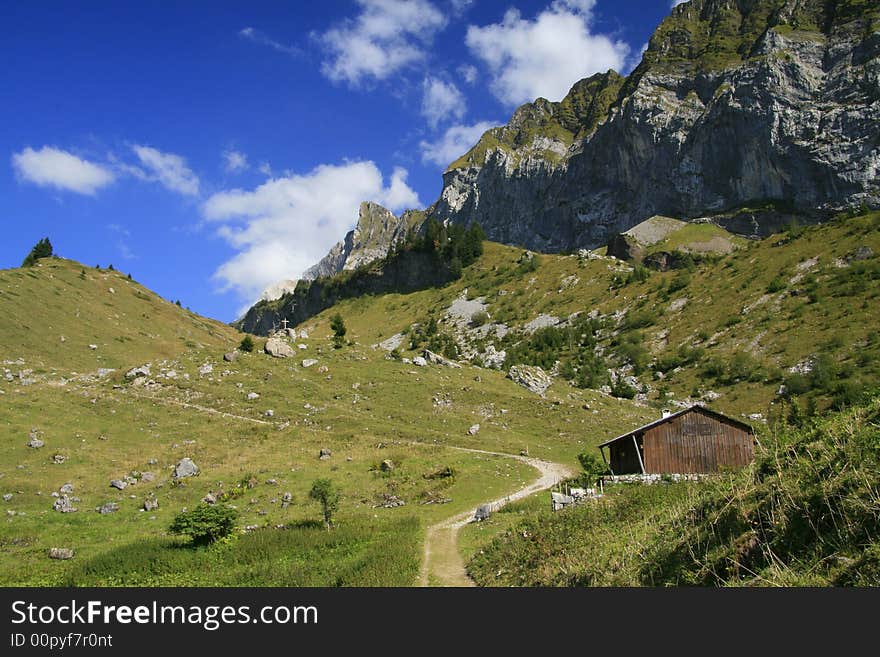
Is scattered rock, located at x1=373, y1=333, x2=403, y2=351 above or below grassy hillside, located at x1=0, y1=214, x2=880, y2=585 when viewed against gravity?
above

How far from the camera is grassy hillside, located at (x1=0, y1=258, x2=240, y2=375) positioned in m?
71.1

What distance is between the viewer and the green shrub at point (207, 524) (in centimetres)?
2303

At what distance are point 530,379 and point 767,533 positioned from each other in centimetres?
A: 6120

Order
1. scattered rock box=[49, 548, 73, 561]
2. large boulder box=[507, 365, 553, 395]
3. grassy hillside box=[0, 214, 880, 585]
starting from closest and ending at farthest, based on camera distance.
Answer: grassy hillside box=[0, 214, 880, 585], scattered rock box=[49, 548, 73, 561], large boulder box=[507, 365, 553, 395]

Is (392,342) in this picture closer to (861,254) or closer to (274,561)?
(861,254)

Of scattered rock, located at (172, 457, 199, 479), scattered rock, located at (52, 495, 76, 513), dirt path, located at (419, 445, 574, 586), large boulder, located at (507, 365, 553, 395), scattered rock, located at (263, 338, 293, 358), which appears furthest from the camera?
large boulder, located at (507, 365, 553, 395)

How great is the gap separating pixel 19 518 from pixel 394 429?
99.1 ft

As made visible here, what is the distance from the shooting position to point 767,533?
33.9 ft

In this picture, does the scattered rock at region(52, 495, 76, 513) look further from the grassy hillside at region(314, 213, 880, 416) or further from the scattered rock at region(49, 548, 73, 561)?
the grassy hillside at region(314, 213, 880, 416)

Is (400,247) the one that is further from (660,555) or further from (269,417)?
(660,555)

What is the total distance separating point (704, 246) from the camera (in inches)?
6767

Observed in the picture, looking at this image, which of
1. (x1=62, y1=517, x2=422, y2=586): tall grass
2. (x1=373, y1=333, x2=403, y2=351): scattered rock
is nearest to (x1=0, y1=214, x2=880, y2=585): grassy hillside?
(x1=62, y1=517, x2=422, y2=586): tall grass

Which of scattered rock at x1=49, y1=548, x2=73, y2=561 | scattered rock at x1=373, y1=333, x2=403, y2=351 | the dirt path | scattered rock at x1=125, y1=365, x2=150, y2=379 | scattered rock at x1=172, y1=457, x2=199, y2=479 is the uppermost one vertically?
scattered rock at x1=373, y1=333, x2=403, y2=351

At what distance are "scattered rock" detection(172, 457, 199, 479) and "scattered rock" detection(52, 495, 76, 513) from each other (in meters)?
6.88
